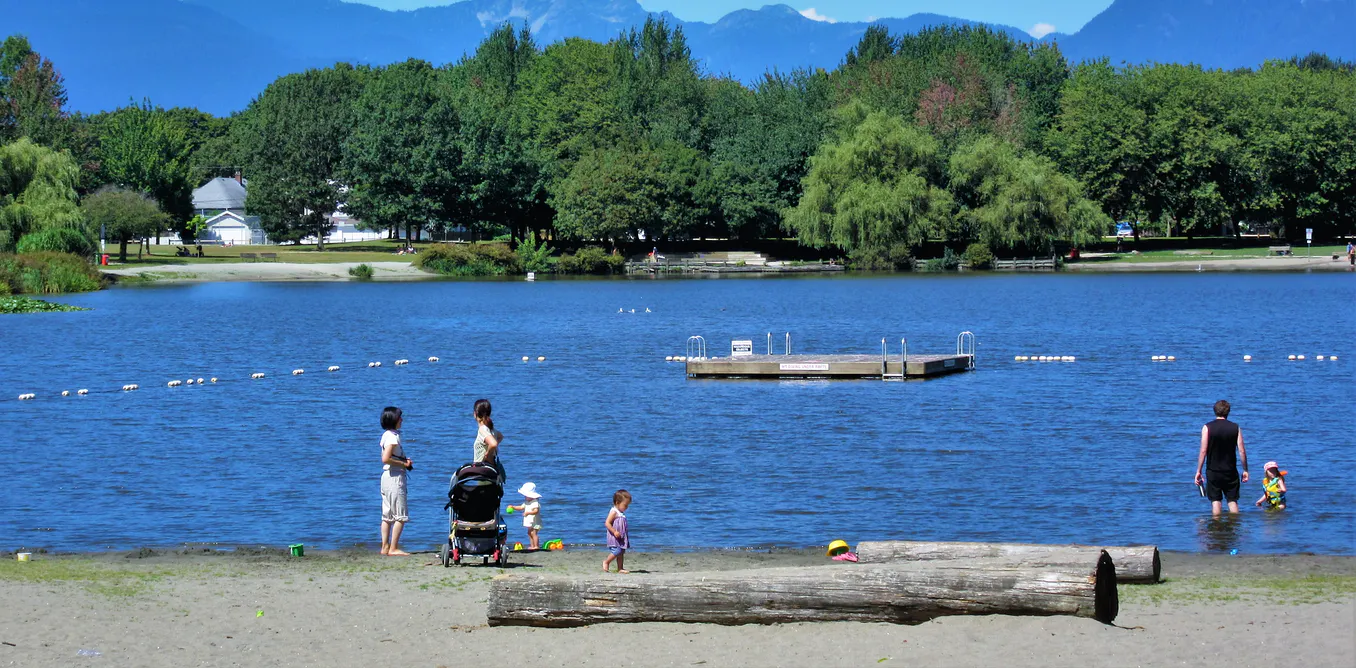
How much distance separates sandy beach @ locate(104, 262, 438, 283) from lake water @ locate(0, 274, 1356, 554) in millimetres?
34888

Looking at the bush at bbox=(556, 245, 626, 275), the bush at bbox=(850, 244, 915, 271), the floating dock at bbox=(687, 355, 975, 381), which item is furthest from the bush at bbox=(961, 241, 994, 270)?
the floating dock at bbox=(687, 355, 975, 381)

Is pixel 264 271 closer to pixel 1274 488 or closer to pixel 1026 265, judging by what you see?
pixel 1026 265

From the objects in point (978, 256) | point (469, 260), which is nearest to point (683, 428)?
point (978, 256)

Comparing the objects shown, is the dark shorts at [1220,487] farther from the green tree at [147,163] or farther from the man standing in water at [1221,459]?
the green tree at [147,163]

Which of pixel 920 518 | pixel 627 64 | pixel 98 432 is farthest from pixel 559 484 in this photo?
pixel 627 64

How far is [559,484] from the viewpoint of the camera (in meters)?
26.0

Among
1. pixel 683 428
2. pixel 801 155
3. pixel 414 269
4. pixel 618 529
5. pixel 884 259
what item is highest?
pixel 801 155

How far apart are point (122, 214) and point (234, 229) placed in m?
49.6

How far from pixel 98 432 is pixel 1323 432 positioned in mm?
26653

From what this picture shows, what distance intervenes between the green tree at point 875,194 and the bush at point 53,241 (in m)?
50.5

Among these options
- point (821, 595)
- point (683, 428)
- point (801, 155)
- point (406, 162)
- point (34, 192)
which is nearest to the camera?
point (821, 595)

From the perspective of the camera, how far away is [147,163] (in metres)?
132

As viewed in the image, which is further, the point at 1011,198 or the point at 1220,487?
the point at 1011,198

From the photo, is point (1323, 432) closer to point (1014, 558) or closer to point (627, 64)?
point (1014, 558)
